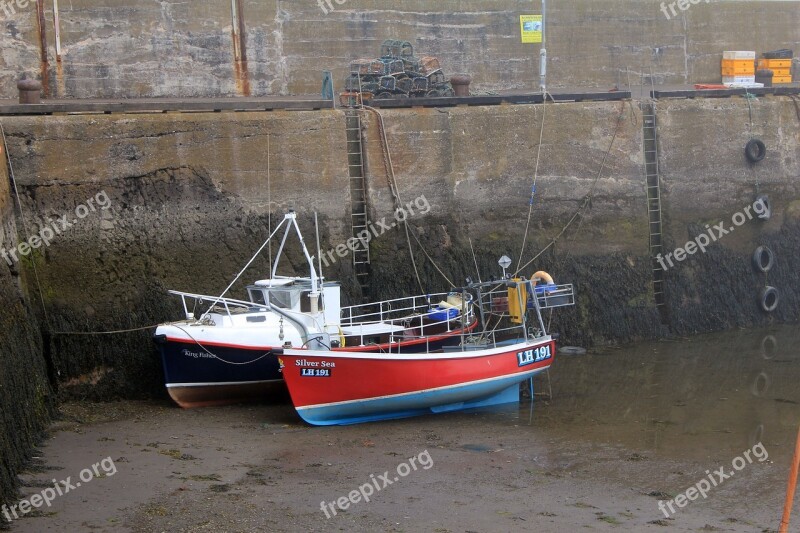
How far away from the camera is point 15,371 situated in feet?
39.1

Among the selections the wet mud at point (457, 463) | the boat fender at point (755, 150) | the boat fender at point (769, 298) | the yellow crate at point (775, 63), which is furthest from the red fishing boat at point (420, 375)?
the yellow crate at point (775, 63)

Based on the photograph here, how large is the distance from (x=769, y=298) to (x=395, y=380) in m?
9.23

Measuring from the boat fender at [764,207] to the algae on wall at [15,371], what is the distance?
42.3 ft

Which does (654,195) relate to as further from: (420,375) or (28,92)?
(28,92)

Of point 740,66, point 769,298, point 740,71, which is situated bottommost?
point 769,298

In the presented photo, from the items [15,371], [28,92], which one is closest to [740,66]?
[28,92]

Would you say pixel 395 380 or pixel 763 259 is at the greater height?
pixel 763 259

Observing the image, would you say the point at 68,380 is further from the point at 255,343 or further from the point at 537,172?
the point at 537,172

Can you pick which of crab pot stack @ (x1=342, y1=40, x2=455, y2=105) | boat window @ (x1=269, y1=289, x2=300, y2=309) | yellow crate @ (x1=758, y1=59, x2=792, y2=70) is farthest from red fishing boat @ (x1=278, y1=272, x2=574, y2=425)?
yellow crate @ (x1=758, y1=59, x2=792, y2=70)

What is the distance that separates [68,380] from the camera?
14336mm

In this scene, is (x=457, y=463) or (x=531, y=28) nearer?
(x=457, y=463)

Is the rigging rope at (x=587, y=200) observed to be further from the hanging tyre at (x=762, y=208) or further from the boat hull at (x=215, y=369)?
the boat hull at (x=215, y=369)

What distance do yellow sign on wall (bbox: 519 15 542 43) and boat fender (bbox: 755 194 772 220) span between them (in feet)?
19.4

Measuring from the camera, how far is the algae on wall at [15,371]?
10781 millimetres
